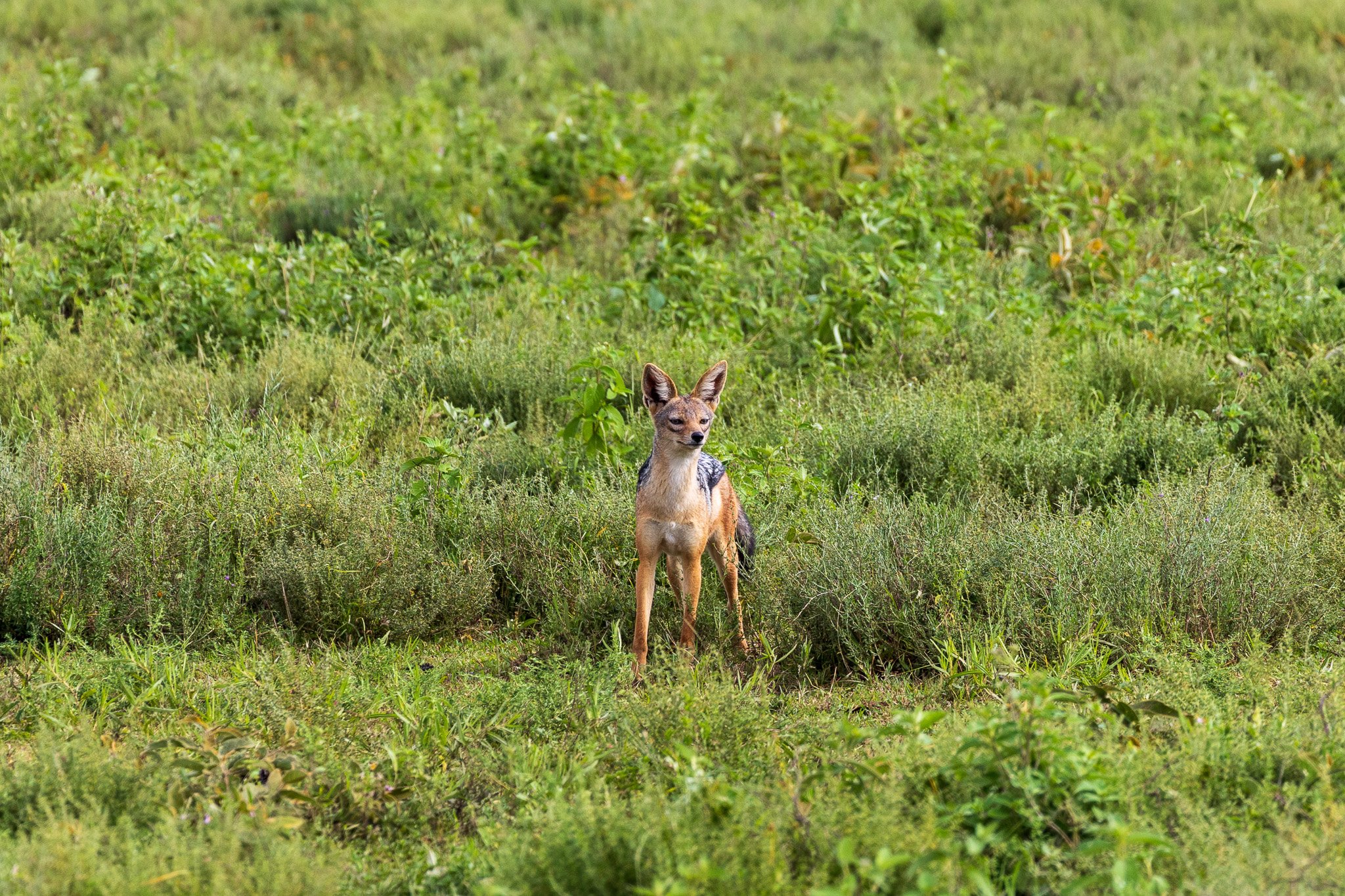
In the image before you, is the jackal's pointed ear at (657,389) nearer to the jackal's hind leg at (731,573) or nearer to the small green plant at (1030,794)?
the jackal's hind leg at (731,573)

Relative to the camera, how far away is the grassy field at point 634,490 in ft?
11.4

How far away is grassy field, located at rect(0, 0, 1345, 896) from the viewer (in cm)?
348

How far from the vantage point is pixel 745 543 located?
509 cm

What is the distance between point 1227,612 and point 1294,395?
2367mm

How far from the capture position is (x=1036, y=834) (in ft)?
10.7

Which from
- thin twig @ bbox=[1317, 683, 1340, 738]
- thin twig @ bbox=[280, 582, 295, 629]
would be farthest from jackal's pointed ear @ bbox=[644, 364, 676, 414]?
thin twig @ bbox=[1317, 683, 1340, 738]

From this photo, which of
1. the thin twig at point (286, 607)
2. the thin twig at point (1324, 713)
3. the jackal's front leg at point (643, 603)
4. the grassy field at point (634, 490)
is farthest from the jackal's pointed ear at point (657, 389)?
the thin twig at point (1324, 713)

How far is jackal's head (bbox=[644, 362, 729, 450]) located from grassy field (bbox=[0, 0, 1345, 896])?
2.73ft

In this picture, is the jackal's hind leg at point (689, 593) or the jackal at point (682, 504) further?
the jackal's hind leg at point (689, 593)

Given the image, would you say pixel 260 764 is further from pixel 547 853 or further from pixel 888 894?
pixel 888 894

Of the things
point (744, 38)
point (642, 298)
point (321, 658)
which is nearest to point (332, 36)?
point (744, 38)

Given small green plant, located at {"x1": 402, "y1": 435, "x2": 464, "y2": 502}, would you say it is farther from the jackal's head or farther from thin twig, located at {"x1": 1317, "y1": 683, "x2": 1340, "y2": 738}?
thin twig, located at {"x1": 1317, "y1": 683, "x2": 1340, "y2": 738}

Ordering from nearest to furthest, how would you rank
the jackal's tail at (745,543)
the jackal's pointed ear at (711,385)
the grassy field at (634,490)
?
the grassy field at (634,490), the jackal's pointed ear at (711,385), the jackal's tail at (745,543)

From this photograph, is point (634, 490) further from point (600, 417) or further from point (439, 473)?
point (439, 473)
